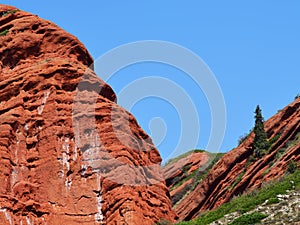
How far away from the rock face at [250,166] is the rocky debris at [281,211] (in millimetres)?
8369

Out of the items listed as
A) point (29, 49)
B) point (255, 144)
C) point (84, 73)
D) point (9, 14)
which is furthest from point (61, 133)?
point (255, 144)

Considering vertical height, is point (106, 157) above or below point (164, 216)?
Answer: above

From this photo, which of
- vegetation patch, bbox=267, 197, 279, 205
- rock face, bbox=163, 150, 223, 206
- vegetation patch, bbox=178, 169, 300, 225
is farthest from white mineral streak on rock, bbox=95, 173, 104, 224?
rock face, bbox=163, 150, 223, 206

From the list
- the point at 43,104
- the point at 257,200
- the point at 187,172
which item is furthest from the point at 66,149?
the point at 187,172

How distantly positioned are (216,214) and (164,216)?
4553 mm

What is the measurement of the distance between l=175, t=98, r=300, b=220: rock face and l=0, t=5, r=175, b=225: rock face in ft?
32.0

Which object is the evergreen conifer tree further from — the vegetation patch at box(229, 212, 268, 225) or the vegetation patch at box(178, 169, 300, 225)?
the vegetation patch at box(229, 212, 268, 225)

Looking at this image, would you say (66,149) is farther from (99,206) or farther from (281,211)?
(281,211)

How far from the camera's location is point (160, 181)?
4941cm

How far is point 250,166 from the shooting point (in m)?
62.5

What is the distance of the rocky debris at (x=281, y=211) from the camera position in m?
34.9

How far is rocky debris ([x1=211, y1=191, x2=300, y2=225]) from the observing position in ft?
115

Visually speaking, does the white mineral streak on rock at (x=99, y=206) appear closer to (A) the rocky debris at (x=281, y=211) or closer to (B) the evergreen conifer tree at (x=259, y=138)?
(A) the rocky debris at (x=281, y=211)

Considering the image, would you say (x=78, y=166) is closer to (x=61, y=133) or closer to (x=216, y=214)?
(x=61, y=133)
